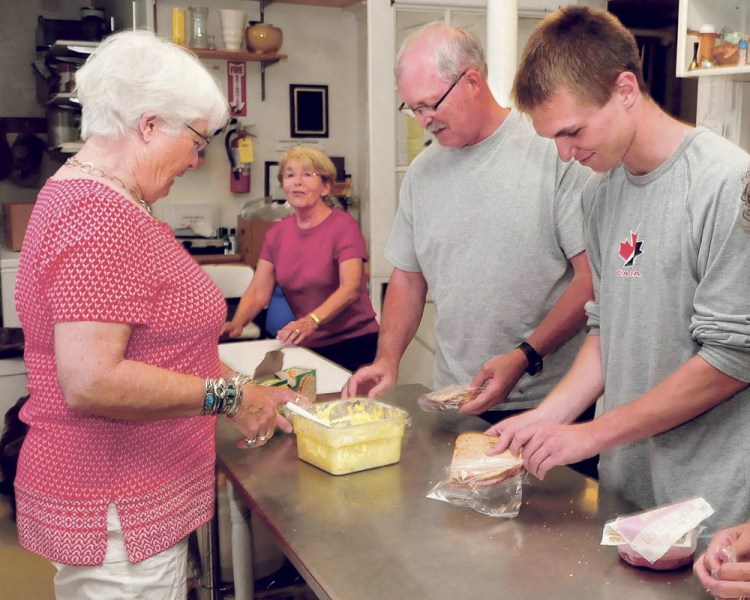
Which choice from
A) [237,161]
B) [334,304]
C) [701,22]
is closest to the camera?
[701,22]

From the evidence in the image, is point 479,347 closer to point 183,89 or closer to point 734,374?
point 734,374

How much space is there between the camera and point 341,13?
5453 mm

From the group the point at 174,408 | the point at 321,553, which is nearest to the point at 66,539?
the point at 174,408

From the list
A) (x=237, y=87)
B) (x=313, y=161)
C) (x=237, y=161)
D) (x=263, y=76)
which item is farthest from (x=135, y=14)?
(x=313, y=161)

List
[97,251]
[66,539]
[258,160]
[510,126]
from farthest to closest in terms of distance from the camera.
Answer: [258,160]
[510,126]
[66,539]
[97,251]

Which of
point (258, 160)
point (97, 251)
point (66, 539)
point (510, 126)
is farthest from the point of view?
point (258, 160)

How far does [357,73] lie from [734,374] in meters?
4.52

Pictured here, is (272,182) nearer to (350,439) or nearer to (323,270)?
(323,270)

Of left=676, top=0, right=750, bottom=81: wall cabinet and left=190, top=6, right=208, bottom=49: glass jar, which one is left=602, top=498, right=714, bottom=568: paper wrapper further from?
left=190, top=6, right=208, bottom=49: glass jar

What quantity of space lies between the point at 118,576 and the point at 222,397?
35cm

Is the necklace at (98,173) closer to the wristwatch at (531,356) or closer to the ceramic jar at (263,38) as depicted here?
the wristwatch at (531,356)

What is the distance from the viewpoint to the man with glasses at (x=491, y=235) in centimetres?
203

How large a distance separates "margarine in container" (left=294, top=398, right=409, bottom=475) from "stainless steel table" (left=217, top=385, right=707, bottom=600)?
0.08ft

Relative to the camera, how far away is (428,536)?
4.52 ft
